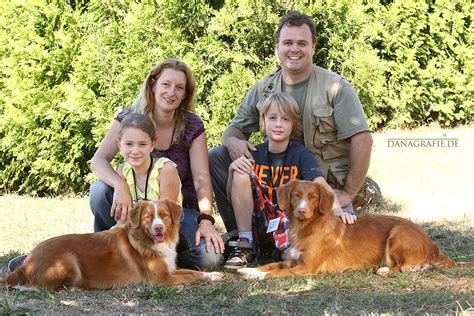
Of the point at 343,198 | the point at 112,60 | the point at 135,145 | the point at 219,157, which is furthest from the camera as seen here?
the point at 112,60

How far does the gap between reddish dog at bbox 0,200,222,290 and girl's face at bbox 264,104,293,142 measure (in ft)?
3.75

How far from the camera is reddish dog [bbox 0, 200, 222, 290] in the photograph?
4.68 m

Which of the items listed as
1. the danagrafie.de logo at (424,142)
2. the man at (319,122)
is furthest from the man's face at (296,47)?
the danagrafie.de logo at (424,142)

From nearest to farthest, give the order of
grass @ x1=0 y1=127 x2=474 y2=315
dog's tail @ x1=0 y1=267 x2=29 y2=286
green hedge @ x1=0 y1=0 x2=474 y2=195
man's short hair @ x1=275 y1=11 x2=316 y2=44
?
1. grass @ x1=0 y1=127 x2=474 y2=315
2. dog's tail @ x1=0 y1=267 x2=29 y2=286
3. man's short hair @ x1=275 y1=11 x2=316 y2=44
4. green hedge @ x1=0 y1=0 x2=474 y2=195

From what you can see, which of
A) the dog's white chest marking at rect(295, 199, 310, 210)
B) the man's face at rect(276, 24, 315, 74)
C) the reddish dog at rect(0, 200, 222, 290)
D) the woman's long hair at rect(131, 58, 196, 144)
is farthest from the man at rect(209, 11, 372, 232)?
the reddish dog at rect(0, 200, 222, 290)

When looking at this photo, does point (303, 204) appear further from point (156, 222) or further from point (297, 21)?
point (297, 21)

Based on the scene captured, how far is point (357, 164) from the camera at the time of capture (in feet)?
19.3

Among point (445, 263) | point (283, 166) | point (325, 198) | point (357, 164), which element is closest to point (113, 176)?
point (283, 166)

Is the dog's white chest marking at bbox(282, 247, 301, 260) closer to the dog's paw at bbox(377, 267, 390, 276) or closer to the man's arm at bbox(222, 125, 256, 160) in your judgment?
the dog's paw at bbox(377, 267, 390, 276)

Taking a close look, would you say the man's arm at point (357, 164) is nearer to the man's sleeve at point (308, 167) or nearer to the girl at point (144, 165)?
the man's sleeve at point (308, 167)

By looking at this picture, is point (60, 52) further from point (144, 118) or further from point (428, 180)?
point (428, 180)

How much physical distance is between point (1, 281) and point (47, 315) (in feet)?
2.43

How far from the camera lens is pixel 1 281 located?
4684mm

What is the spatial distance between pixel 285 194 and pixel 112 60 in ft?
14.8
